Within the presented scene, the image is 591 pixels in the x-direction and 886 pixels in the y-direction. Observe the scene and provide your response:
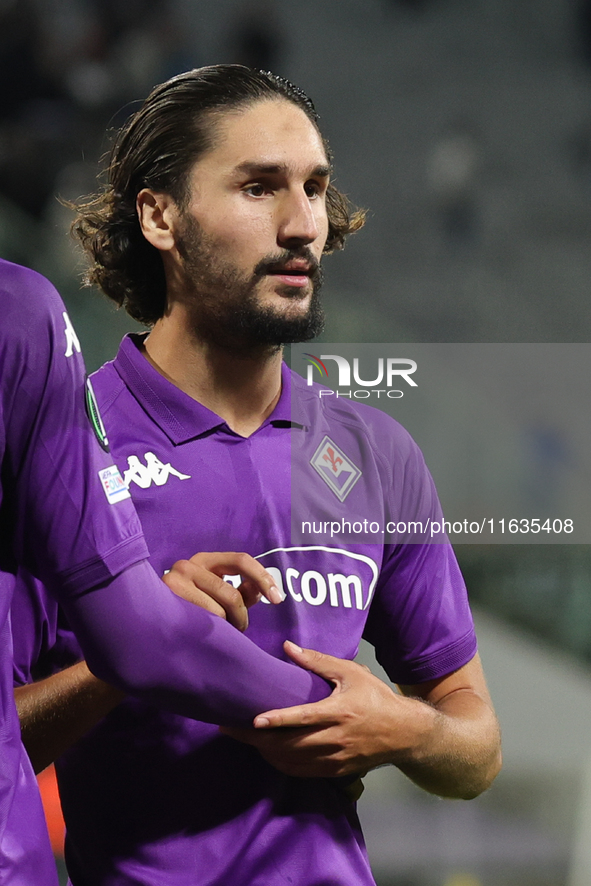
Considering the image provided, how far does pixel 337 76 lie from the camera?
5965mm

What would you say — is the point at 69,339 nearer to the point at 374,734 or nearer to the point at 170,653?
the point at 170,653

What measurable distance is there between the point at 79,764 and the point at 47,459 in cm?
53

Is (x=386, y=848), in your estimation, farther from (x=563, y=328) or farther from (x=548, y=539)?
(x=563, y=328)

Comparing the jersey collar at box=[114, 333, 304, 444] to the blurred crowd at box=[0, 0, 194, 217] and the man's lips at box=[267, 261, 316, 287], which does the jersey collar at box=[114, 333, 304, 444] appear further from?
the blurred crowd at box=[0, 0, 194, 217]

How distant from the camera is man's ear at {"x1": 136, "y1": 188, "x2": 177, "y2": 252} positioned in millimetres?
1370

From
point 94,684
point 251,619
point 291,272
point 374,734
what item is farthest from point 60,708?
point 291,272

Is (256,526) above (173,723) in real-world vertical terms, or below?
above

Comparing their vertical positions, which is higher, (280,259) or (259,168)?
(259,168)

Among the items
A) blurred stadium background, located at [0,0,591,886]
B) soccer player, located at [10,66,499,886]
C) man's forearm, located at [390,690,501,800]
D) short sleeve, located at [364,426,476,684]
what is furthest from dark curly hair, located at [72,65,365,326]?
blurred stadium background, located at [0,0,591,886]

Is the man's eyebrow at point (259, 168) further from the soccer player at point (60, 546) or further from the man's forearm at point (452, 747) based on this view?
the man's forearm at point (452, 747)

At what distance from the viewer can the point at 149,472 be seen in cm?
121

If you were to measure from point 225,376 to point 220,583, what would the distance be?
0.39 m

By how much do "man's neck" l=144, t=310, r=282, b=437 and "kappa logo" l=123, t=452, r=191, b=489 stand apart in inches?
4.4

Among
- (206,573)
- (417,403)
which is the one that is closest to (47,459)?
(206,573)
